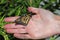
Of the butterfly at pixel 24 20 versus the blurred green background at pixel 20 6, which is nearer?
the butterfly at pixel 24 20

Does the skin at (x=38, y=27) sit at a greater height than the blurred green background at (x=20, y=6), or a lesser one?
lesser

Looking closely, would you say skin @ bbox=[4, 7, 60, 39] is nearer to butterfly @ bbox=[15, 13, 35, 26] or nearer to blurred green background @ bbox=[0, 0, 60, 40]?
butterfly @ bbox=[15, 13, 35, 26]

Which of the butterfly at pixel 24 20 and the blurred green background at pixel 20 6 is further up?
the blurred green background at pixel 20 6

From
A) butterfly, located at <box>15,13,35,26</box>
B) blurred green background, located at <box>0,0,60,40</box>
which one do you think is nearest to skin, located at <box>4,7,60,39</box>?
butterfly, located at <box>15,13,35,26</box>

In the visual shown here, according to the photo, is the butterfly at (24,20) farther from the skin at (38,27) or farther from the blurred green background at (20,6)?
the blurred green background at (20,6)

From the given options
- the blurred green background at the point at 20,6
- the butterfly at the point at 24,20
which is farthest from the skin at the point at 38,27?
the blurred green background at the point at 20,6

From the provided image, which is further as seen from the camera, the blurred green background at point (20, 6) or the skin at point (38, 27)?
the blurred green background at point (20, 6)

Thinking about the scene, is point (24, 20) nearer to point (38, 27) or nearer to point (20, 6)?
point (38, 27)

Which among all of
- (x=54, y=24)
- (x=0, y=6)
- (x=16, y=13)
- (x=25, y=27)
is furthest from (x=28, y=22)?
(x=0, y=6)

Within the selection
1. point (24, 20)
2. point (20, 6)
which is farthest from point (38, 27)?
point (20, 6)
